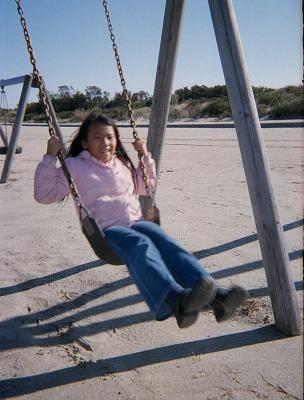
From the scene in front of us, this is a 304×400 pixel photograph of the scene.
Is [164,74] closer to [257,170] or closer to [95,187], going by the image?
[95,187]

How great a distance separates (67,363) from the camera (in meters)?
2.03

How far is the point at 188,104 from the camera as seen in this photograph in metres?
26.2

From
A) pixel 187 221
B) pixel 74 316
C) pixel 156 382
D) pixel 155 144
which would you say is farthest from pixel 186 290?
pixel 187 221

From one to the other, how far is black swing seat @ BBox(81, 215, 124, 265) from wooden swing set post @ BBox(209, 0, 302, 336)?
2.50 feet

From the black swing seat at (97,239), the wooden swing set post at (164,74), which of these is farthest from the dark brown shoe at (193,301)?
the wooden swing set post at (164,74)

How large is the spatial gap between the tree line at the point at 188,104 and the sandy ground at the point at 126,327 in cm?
1110

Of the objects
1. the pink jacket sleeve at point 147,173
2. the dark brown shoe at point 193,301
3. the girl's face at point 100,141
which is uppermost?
the girl's face at point 100,141

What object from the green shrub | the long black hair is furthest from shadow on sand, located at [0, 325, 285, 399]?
the green shrub

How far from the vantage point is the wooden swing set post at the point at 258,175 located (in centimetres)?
214

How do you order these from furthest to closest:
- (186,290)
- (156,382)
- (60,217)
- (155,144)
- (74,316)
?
(60,217) → (155,144) → (74,316) → (156,382) → (186,290)

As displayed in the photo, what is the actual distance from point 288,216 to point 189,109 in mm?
20217

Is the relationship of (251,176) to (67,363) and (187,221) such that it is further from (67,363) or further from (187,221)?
(187,221)

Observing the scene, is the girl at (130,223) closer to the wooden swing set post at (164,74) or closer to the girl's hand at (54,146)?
the girl's hand at (54,146)

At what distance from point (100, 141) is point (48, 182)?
41 centimetres
